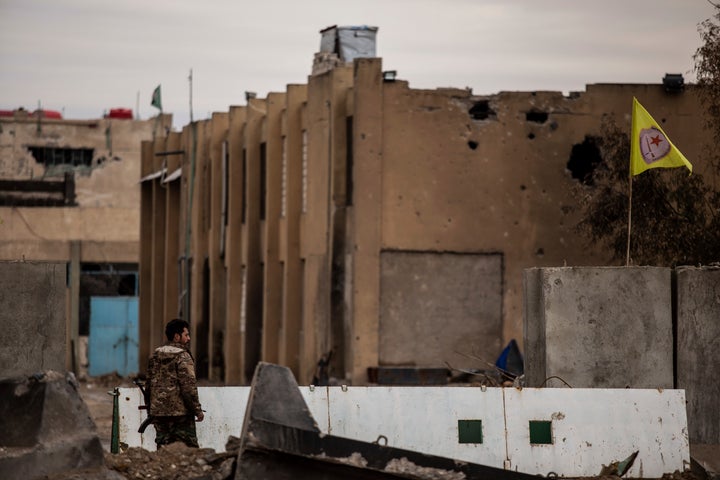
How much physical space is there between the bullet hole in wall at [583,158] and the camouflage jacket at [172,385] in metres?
Result: 14.7

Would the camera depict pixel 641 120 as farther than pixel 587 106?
No

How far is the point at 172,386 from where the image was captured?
12.7 m

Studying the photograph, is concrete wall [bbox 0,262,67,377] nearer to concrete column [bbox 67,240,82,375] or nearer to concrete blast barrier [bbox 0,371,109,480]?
concrete blast barrier [bbox 0,371,109,480]

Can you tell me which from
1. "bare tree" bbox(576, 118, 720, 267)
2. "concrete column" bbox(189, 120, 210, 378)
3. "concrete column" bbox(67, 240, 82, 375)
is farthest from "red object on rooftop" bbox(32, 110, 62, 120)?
"bare tree" bbox(576, 118, 720, 267)

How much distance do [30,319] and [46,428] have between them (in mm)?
2826

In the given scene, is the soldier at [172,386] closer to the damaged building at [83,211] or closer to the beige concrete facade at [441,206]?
the beige concrete facade at [441,206]

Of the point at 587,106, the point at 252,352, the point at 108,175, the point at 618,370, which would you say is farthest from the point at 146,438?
the point at 108,175

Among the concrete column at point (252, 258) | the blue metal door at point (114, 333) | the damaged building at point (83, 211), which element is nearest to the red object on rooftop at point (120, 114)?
the damaged building at point (83, 211)

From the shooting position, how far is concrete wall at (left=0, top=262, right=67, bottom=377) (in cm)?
1400

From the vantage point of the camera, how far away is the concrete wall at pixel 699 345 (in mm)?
15094

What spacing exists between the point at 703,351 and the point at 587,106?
1155 centimetres

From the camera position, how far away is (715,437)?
15000mm

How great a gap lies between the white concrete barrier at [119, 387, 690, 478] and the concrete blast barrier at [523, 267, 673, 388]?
5.00ft

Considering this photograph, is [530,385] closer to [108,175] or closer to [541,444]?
[541,444]
